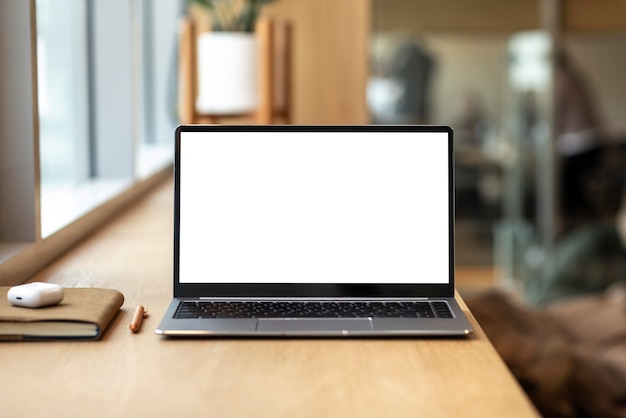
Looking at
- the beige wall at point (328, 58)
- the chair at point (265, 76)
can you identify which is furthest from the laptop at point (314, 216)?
the beige wall at point (328, 58)

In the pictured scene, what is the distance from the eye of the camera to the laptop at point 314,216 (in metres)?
1.24

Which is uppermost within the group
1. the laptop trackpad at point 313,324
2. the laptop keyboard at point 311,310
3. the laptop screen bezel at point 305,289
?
the laptop screen bezel at point 305,289

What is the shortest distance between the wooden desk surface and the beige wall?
2117mm

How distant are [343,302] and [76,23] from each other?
1.77 m

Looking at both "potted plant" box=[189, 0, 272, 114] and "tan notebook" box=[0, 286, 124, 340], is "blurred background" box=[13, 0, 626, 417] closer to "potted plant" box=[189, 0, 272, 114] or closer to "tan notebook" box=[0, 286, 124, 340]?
"potted plant" box=[189, 0, 272, 114]

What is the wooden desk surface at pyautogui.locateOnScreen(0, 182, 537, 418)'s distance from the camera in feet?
2.92

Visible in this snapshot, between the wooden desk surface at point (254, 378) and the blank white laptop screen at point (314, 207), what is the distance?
0.44ft

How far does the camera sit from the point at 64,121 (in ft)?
8.70

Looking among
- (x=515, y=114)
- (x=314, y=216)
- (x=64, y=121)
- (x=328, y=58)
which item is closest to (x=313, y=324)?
(x=314, y=216)

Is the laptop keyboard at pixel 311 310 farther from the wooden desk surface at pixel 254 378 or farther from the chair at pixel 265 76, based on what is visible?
the chair at pixel 265 76

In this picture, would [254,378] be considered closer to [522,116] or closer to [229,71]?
[229,71]

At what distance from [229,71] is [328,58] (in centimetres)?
52

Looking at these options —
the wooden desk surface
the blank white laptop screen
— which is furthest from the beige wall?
the wooden desk surface

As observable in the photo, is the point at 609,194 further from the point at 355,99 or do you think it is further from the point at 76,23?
the point at 76,23
